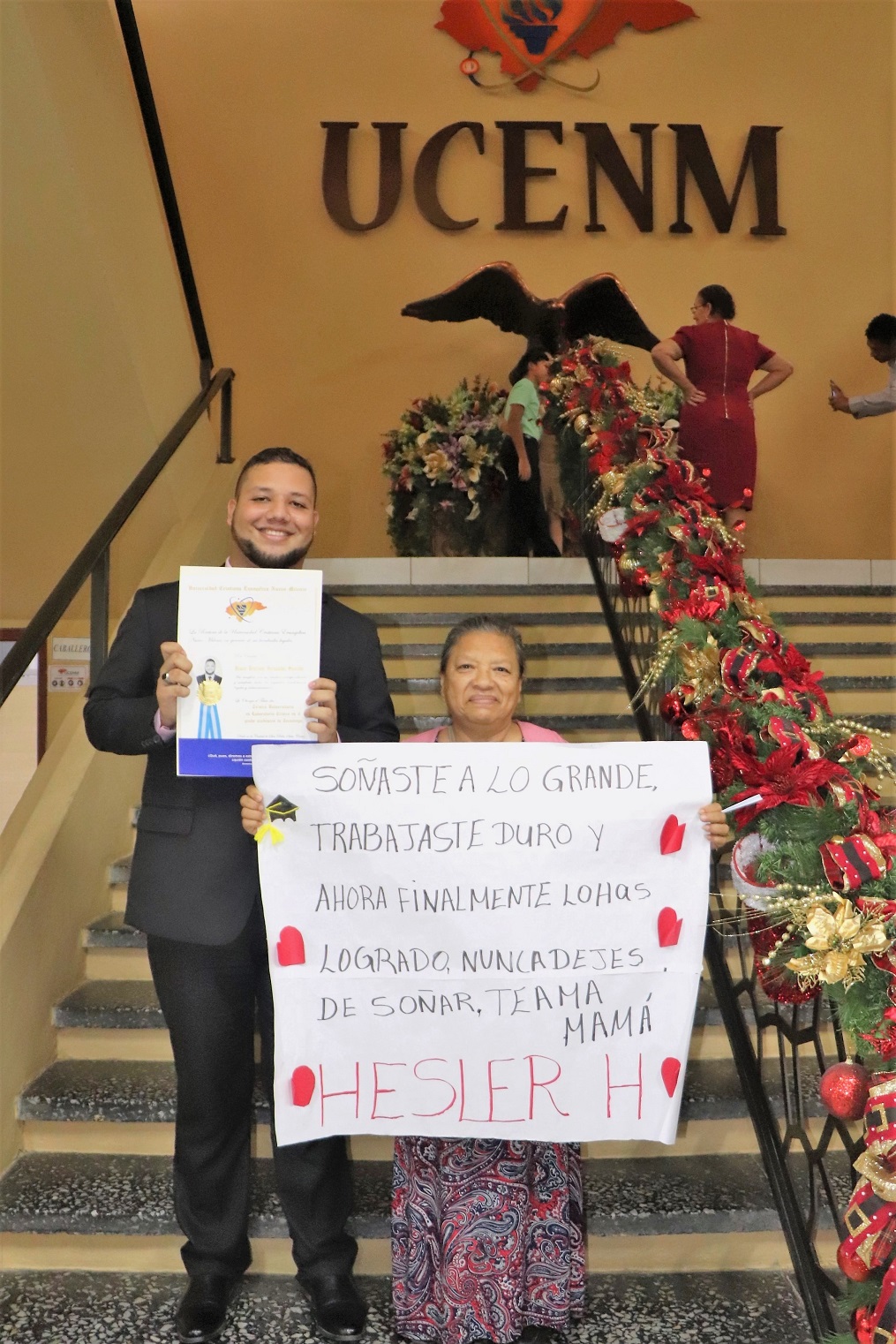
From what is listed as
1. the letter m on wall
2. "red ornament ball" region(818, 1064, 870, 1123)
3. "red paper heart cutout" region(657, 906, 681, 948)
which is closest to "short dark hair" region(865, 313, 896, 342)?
the letter m on wall

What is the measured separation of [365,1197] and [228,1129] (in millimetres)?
510

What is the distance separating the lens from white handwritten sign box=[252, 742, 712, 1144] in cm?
188

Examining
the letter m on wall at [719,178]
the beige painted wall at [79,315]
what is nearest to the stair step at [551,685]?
the beige painted wall at [79,315]

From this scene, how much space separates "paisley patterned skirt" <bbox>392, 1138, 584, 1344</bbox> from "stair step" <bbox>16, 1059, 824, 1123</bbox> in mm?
574

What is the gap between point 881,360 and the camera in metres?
5.45

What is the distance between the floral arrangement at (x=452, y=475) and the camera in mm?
5617

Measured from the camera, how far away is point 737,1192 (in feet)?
7.89

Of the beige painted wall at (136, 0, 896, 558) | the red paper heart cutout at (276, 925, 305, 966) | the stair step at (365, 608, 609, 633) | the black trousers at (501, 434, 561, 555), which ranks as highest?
the beige painted wall at (136, 0, 896, 558)

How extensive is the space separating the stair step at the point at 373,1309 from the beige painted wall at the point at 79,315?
3150 millimetres

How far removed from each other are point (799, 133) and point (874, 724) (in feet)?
16.3

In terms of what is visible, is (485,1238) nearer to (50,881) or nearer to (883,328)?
(50,881)

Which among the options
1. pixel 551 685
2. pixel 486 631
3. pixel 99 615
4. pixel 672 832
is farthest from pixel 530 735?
pixel 551 685

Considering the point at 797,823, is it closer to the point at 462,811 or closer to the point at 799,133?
the point at 462,811

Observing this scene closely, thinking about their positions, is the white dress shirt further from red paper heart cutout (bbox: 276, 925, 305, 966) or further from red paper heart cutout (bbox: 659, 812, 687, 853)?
red paper heart cutout (bbox: 276, 925, 305, 966)
